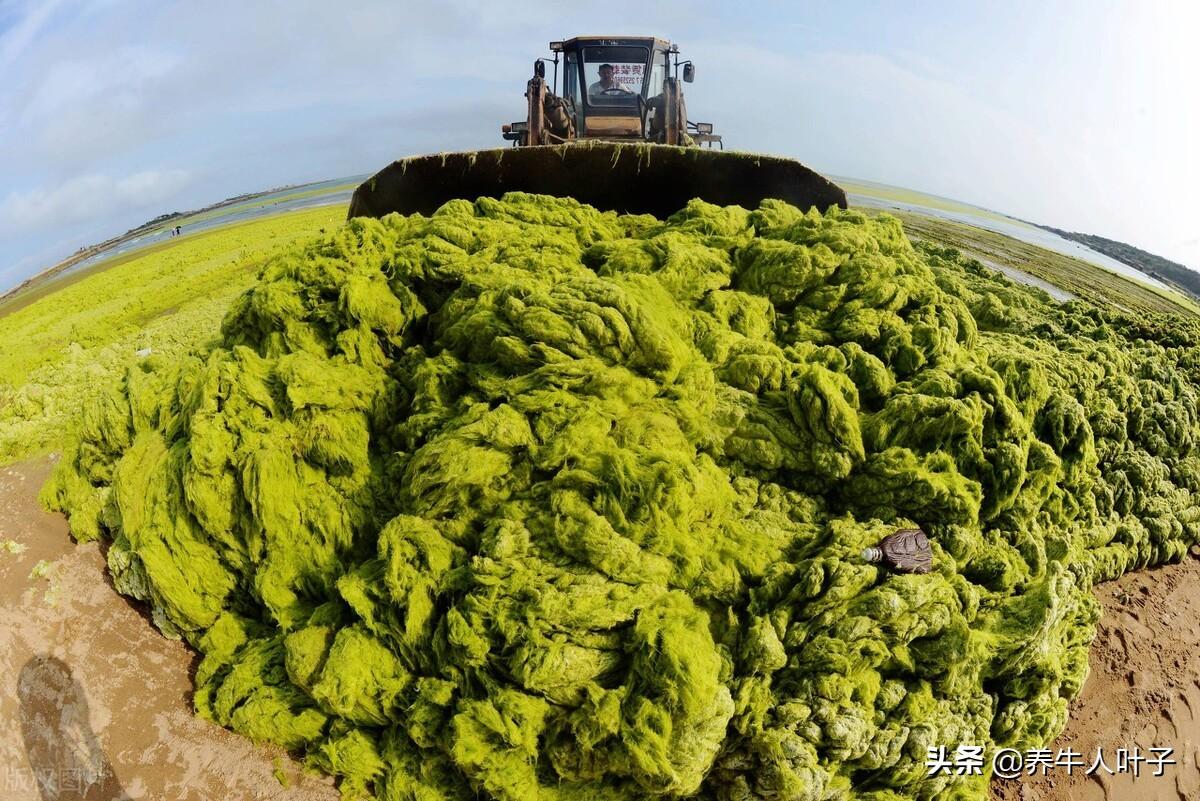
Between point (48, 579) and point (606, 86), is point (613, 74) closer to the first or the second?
point (606, 86)

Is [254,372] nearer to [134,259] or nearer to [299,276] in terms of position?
[299,276]

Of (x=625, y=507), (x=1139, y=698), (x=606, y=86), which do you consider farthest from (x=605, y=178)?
(x=1139, y=698)

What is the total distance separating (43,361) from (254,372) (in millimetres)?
4659

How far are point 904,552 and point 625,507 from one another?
3.77ft

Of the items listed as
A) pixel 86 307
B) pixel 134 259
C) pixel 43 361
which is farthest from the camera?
pixel 134 259

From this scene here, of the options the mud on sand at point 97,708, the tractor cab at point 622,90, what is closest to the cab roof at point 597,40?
the tractor cab at point 622,90

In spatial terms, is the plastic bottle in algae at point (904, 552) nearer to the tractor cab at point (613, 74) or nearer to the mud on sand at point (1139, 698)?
the mud on sand at point (1139, 698)

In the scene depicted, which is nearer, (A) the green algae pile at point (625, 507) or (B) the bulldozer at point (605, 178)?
(A) the green algae pile at point (625, 507)

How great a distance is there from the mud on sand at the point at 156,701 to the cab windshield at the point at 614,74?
22.7 feet

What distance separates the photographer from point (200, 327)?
6059mm

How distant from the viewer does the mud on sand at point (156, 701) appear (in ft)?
8.27

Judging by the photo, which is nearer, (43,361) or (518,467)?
(518,467)

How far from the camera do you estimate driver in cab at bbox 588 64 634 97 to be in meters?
7.50

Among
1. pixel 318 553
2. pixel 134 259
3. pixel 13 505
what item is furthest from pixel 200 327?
pixel 134 259
